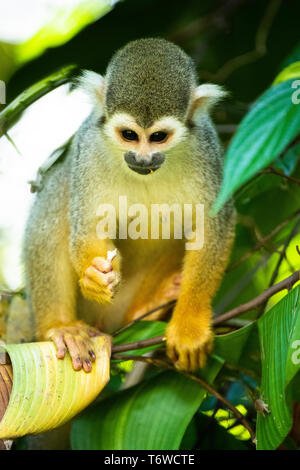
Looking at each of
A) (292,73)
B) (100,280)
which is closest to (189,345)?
(100,280)

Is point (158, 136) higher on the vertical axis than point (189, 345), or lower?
higher

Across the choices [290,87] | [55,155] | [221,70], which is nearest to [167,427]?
[290,87]

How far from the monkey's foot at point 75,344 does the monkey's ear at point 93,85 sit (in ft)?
3.28

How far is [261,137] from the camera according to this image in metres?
1.60

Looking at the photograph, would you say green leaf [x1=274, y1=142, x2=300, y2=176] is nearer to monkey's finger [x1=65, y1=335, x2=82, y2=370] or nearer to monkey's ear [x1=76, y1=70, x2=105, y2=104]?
monkey's ear [x1=76, y1=70, x2=105, y2=104]

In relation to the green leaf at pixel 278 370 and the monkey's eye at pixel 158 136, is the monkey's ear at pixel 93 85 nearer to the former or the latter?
the monkey's eye at pixel 158 136

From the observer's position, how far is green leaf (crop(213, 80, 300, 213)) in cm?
147

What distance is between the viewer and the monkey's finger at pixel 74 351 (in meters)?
2.04

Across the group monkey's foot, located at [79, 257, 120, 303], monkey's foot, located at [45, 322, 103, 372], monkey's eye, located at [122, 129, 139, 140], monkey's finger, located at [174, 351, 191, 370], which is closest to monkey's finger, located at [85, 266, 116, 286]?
monkey's foot, located at [79, 257, 120, 303]

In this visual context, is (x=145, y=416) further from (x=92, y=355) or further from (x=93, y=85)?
(x=93, y=85)

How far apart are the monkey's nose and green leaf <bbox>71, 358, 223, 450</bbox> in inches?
32.7

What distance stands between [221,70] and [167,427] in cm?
212

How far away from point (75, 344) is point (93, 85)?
1096 millimetres

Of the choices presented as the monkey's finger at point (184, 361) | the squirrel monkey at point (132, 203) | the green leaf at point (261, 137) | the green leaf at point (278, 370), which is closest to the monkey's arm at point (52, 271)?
the squirrel monkey at point (132, 203)
